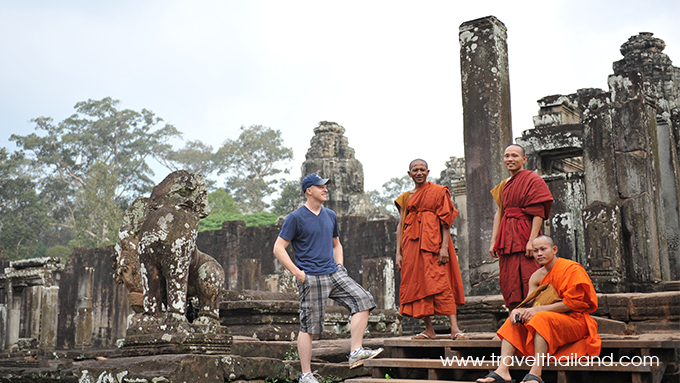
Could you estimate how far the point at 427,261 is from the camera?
5387mm

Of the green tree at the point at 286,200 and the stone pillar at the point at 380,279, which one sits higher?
the green tree at the point at 286,200

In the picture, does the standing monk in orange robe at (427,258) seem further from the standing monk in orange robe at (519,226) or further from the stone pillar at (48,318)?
the stone pillar at (48,318)

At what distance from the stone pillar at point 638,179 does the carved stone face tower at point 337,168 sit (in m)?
17.3

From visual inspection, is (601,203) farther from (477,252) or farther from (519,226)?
(519,226)

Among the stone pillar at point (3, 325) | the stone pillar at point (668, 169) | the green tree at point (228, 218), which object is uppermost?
the green tree at point (228, 218)

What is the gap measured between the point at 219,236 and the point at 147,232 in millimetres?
20098

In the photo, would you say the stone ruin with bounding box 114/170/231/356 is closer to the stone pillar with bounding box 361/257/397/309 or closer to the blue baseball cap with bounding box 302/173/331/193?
the blue baseball cap with bounding box 302/173/331/193

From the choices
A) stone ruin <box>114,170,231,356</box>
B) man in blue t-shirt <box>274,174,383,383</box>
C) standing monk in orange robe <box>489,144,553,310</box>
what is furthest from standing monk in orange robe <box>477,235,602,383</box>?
stone ruin <box>114,170,231,356</box>

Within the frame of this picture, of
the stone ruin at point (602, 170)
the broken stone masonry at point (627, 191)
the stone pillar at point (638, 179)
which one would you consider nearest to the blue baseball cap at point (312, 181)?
Result: the stone ruin at point (602, 170)

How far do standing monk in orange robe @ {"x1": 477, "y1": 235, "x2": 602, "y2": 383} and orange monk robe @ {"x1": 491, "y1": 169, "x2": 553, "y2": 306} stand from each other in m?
0.72

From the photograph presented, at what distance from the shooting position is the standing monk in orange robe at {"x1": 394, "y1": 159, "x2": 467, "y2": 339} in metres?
5.29

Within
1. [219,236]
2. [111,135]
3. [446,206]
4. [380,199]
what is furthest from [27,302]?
[380,199]

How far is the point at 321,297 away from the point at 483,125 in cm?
390

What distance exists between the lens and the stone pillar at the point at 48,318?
17.0 m
